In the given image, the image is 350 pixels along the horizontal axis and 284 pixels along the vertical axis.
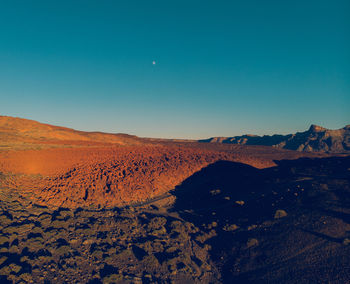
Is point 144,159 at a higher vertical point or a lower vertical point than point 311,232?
higher

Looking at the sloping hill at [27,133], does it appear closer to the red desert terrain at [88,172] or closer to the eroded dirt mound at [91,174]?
the red desert terrain at [88,172]

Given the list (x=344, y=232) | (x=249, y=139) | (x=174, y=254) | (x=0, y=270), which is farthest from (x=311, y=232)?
(x=249, y=139)

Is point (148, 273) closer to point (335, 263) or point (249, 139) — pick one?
point (335, 263)


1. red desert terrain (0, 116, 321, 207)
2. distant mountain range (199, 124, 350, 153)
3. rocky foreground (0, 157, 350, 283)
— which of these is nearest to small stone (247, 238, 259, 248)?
rocky foreground (0, 157, 350, 283)

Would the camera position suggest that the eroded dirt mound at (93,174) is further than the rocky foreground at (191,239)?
Yes

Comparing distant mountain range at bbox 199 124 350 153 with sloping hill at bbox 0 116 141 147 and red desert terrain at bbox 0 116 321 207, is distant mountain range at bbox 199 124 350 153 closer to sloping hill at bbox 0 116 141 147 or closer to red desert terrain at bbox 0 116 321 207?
red desert terrain at bbox 0 116 321 207

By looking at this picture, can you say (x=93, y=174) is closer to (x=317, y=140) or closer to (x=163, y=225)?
(x=163, y=225)

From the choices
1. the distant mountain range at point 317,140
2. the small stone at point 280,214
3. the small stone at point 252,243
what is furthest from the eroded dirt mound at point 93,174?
the distant mountain range at point 317,140
